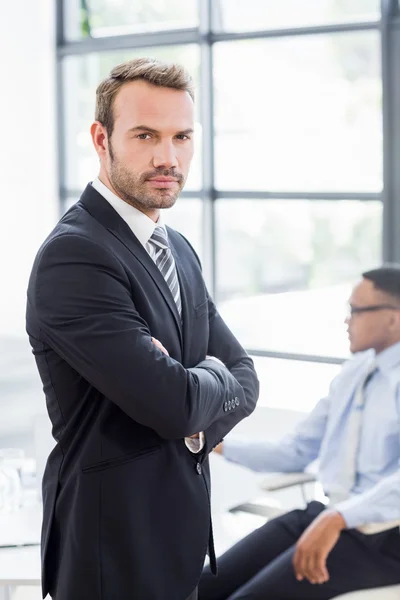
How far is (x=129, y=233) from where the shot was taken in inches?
63.1

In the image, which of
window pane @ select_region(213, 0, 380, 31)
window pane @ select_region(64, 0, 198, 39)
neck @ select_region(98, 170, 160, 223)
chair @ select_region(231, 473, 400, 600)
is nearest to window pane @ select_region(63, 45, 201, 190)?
window pane @ select_region(64, 0, 198, 39)

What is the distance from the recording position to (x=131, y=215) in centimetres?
163

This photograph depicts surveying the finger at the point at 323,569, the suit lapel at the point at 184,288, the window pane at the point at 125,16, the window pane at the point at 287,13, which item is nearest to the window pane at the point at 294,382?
the window pane at the point at 287,13

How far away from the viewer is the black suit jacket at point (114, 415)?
1.47 metres

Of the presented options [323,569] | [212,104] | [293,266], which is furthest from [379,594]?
[212,104]

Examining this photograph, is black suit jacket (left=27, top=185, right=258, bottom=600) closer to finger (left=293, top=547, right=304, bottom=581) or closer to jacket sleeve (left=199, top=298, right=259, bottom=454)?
jacket sleeve (left=199, top=298, right=259, bottom=454)

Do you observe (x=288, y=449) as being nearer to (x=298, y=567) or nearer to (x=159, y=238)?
(x=298, y=567)

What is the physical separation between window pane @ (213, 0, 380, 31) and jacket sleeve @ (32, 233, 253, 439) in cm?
371

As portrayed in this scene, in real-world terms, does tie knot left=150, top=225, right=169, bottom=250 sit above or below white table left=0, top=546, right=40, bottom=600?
above

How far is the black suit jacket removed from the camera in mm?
1467

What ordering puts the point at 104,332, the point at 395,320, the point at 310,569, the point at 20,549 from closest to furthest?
the point at 104,332 < the point at 20,549 < the point at 310,569 < the point at 395,320

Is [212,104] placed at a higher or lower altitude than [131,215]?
higher

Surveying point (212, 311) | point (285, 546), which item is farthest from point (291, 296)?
point (212, 311)

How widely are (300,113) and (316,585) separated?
310cm
